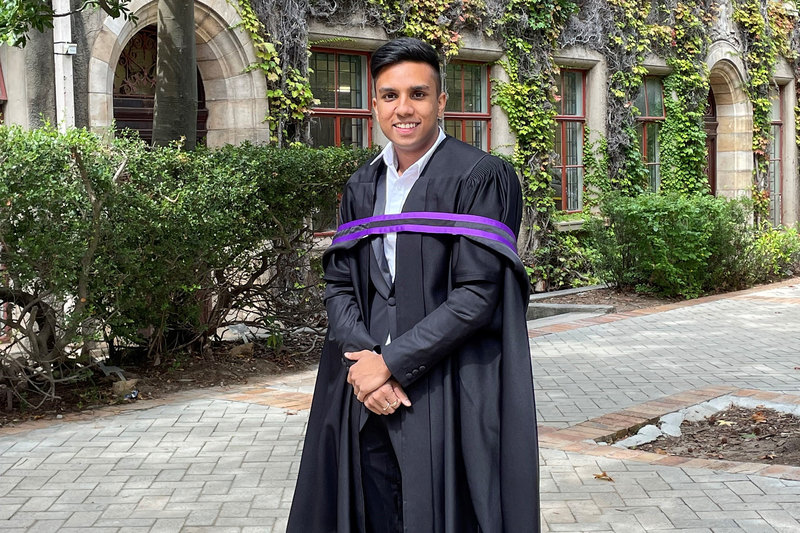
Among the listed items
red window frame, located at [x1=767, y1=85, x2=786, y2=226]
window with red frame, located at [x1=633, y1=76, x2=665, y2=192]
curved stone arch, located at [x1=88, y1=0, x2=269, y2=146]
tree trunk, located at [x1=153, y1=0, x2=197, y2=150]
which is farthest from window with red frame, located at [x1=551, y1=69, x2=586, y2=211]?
tree trunk, located at [x1=153, y1=0, x2=197, y2=150]

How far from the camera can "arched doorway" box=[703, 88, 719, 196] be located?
66.9ft

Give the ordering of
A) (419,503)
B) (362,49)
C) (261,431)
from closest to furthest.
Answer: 1. (419,503)
2. (261,431)
3. (362,49)

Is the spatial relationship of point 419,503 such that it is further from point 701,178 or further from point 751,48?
point 751,48

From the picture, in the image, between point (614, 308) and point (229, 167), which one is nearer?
point (229, 167)

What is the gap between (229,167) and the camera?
7.68 metres

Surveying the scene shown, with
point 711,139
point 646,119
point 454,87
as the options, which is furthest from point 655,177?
point 454,87

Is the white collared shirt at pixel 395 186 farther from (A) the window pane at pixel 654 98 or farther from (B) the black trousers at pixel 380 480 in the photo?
(A) the window pane at pixel 654 98

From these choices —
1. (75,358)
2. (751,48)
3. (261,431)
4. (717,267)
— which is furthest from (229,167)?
(751,48)

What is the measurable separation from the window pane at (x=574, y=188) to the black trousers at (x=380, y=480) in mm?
13636

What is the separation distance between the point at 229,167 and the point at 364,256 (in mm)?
4701

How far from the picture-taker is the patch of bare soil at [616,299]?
12602 millimetres

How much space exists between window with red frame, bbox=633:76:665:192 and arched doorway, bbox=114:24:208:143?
9.21 metres

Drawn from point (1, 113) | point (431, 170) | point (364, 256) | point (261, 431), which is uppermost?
point (1, 113)

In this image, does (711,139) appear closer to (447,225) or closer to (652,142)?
(652,142)
